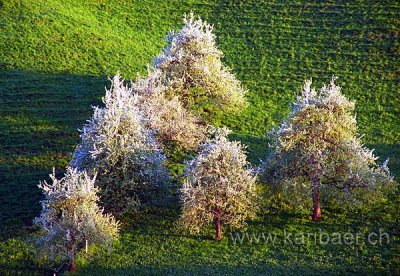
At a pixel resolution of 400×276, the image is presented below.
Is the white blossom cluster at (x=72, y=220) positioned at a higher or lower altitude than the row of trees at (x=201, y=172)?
lower

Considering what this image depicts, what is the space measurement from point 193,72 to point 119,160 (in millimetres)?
13779

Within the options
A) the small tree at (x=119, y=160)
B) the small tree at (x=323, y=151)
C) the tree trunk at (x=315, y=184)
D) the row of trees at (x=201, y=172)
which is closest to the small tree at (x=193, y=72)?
the row of trees at (x=201, y=172)

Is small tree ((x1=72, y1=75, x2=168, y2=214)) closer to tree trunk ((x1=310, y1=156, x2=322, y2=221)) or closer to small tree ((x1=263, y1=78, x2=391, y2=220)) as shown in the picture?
small tree ((x1=263, y1=78, x2=391, y2=220))

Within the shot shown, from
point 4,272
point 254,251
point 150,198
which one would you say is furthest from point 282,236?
point 4,272

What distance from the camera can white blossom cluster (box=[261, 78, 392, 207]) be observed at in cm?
4234

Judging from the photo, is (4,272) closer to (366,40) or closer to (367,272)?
(367,272)

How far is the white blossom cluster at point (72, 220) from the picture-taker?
39.2 metres

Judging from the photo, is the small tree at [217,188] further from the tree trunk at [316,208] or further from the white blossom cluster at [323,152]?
the tree trunk at [316,208]

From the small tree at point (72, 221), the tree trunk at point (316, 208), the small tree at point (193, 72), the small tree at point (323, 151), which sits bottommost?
the small tree at point (72, 221)

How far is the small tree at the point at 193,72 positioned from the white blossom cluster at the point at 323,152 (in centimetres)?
1324

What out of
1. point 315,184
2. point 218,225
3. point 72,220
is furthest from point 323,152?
point 72,220

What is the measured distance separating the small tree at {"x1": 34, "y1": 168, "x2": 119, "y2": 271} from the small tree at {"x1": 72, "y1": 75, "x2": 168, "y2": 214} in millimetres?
2911

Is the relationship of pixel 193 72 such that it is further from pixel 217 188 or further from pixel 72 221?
pixel 72 221

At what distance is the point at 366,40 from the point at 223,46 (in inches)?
628
